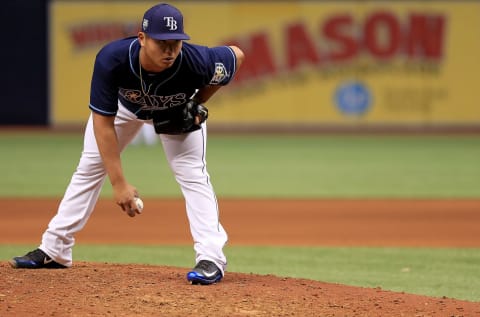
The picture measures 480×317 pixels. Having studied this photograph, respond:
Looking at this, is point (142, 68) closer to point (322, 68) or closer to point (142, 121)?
point (142, 121)

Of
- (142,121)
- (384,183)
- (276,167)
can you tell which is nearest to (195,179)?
(142,121)

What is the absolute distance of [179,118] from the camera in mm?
5410

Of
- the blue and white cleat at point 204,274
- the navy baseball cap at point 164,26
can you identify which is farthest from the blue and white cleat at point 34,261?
the navy baseball cap at point 164,26

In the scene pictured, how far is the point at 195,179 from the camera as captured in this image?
219 inches

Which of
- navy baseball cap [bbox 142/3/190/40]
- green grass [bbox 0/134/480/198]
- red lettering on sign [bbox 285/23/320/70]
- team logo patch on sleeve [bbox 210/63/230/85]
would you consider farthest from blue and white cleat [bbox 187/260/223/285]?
red lettering on sign [bbox 285/23/320/70]

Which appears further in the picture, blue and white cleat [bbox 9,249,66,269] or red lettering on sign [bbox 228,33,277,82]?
red lettering on sign [bbox 228,33,277,82]

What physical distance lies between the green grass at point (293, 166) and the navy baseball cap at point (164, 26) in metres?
6.90

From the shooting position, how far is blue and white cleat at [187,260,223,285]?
5.35 metres

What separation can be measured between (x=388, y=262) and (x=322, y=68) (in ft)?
53.0

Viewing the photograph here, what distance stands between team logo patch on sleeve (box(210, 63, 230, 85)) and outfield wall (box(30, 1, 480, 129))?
57.7ft

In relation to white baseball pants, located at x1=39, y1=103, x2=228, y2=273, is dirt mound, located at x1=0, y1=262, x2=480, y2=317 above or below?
below

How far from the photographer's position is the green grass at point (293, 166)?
12484 mm

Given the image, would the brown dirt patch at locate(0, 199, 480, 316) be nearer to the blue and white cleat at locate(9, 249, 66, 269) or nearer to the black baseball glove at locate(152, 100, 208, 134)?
the blue and white cleat at locate(9, 249, 66, 269)

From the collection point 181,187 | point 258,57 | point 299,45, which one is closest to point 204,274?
point 181,187
